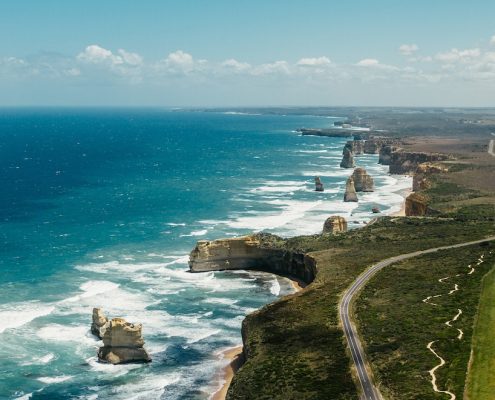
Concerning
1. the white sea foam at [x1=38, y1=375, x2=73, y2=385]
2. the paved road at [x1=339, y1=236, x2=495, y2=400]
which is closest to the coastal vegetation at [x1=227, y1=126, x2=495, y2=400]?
the paved road at [x1=339, y1=236, x2=495, y2=400]

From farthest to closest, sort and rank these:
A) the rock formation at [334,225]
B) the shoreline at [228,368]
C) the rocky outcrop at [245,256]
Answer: the rock formation at [334,225]
the rocky outcrop at [245,256]
the shoreline at [228,368]

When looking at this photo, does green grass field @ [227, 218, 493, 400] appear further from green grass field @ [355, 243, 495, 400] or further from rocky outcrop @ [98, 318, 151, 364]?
rocky outcrop @ [98, 318, 151, 364]

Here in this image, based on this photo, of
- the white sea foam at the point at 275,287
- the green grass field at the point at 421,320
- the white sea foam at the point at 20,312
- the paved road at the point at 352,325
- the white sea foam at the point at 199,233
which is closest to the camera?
the paved road at the point at 352,325

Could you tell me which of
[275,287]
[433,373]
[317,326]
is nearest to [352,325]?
[317,326]

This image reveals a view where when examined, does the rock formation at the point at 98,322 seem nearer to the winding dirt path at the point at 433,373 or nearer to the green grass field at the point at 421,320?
the green grass field at the point at 421,320

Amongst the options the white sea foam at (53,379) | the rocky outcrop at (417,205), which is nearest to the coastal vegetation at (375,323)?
the white sea foam at (53,379)

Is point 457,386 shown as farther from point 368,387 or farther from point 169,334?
point 169,334
